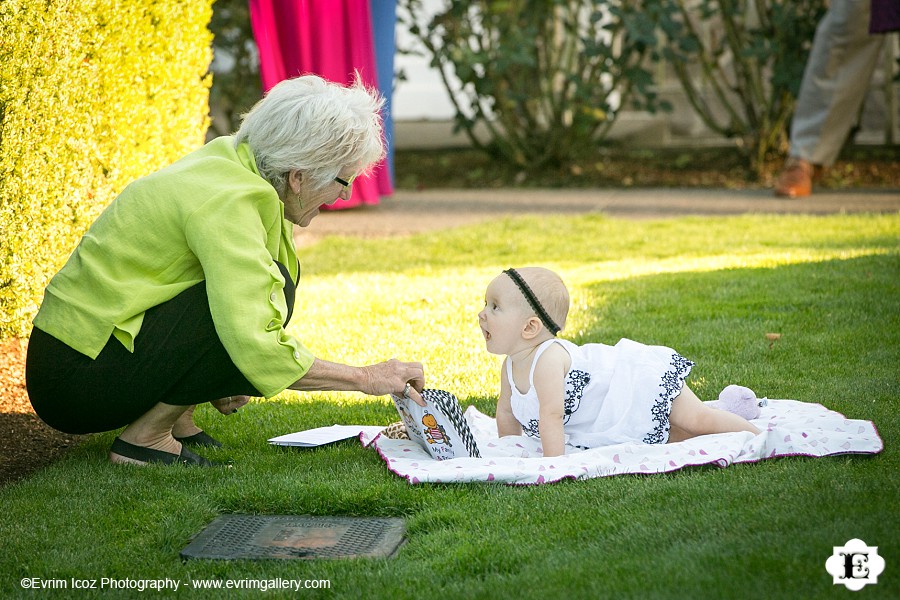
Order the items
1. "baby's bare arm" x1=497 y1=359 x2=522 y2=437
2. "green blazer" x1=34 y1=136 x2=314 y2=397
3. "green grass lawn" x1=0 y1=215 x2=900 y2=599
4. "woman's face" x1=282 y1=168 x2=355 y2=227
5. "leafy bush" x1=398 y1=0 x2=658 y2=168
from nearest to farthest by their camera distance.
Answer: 1. "green grass lawn" x1=0 y1=215 x2=900 y2=599
2. "green blazer" x1=34 y1=136 x2=314 y2=397
3. "woman's face" x1=282 y1=168 x2=355 y2=227
4. "baby's bare arm" x1=497 y1=359 x2=522 y2=437
5. "leafy bush" x1=398 y1=0 x2=658 y2=168

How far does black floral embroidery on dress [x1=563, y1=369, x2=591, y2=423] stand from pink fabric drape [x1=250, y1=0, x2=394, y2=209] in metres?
4.79

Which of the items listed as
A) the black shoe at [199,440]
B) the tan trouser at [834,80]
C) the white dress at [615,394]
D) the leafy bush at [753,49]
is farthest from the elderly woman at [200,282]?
the leafy bush at [753,49]

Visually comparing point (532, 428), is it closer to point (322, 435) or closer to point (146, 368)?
point (322, 435)

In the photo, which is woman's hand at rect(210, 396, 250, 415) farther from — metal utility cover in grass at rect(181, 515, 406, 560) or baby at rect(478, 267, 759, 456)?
baby at rect(478, 267, 759, 456)

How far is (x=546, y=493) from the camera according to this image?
9.57 ft

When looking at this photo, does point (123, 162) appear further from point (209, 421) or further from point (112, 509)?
point (112, 509)

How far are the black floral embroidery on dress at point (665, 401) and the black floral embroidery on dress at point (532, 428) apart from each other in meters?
0.35

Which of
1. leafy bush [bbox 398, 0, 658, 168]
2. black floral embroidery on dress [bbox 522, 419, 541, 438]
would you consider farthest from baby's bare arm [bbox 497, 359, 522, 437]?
leafy bush [bbox 398, 0, 658, 168]

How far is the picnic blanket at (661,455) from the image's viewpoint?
Answer: 3043 millimetres

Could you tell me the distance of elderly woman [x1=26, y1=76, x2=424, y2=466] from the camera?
2947 mm

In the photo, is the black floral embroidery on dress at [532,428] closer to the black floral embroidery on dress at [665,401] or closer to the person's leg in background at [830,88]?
the black floral embroidery on dress at [665,401]

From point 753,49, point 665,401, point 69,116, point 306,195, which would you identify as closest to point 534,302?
point 665,401

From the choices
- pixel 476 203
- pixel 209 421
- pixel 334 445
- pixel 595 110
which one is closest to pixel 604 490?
pixel 334 445

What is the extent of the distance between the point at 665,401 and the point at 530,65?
721 centimetres
